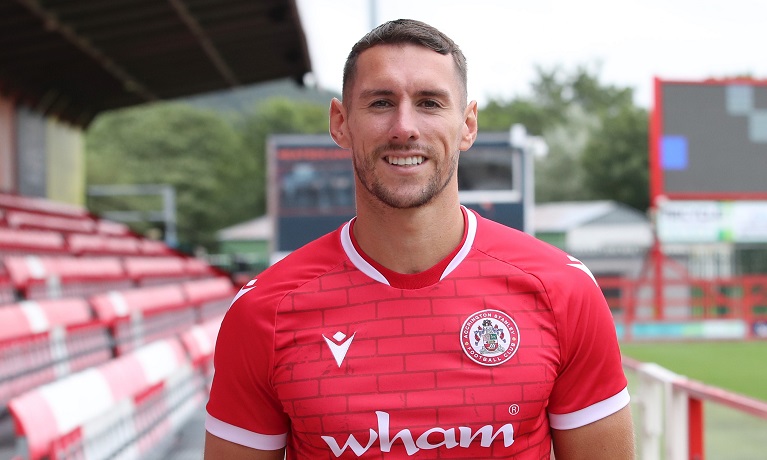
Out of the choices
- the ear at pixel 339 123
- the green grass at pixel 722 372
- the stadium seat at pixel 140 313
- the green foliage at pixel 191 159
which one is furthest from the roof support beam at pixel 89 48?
the green foliage at pixel 191 159

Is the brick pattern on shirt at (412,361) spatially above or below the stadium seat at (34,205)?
below

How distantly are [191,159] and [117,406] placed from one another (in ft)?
207

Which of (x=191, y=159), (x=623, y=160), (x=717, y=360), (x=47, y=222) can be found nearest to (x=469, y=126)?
(x=47, y=222)

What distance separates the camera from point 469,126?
2.22 m

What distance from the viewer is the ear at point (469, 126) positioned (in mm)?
2201

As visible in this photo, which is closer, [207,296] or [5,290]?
[5,290]

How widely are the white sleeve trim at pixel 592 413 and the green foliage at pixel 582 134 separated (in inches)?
1540

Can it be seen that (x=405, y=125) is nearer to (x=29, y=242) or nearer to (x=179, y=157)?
(x=29, y=242)

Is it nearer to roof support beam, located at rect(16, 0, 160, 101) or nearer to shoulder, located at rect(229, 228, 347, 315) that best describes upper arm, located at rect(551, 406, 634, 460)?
shoulder, located at rect(229, 228, 347, 315)

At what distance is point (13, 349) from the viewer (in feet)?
17.6

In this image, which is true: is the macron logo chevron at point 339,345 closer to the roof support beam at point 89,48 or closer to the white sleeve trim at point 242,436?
the white sleeve trim at point 242,436

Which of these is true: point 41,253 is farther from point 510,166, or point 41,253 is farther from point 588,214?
point 588,214

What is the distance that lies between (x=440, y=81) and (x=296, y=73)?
16.6m

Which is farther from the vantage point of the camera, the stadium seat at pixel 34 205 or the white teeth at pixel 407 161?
the stadium seat at pixel 34 205
